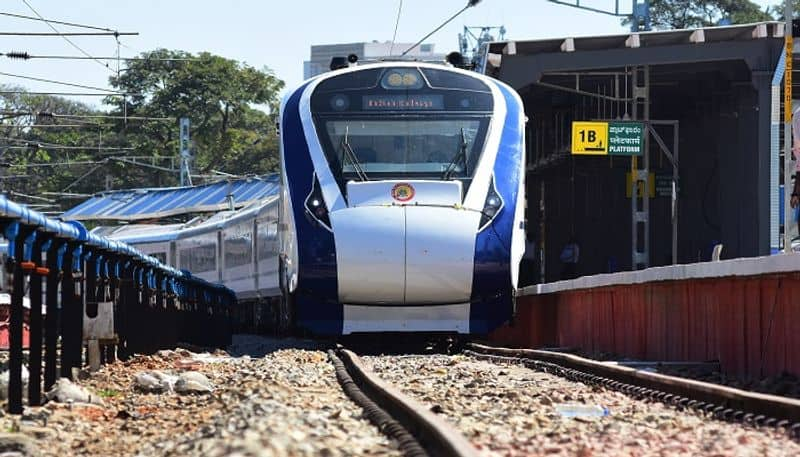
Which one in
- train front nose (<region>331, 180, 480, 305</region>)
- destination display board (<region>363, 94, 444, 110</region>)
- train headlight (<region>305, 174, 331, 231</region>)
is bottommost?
train front nose (<region>331, 180, 480, 305</region>)

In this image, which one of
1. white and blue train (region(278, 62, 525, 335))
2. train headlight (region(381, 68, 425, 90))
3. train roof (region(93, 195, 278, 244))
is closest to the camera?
white and blue train (region(278, 62, 525, 335))

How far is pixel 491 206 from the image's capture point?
55.2 ft

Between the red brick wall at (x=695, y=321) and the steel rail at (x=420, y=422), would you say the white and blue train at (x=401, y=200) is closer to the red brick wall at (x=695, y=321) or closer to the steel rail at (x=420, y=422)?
the red brick wall at (x=695, y=321)

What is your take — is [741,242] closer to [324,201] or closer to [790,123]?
[790,123]

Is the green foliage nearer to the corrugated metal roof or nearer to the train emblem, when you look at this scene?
the corrugated metal roof

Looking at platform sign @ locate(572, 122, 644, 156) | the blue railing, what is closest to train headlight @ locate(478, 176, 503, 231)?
the blue railing

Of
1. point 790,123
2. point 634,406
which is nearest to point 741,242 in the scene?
point 790,123

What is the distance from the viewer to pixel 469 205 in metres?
16.7

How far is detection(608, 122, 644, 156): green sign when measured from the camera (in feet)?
102

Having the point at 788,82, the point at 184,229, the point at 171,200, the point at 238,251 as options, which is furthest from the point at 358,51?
the point at 788,82

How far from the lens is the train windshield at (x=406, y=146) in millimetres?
17109

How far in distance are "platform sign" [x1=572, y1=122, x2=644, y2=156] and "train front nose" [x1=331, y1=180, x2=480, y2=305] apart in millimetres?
15027

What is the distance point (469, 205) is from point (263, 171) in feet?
221

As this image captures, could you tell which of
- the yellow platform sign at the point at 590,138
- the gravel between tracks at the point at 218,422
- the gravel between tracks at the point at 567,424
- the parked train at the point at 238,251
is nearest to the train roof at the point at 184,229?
the parked train at the point at 238,251
